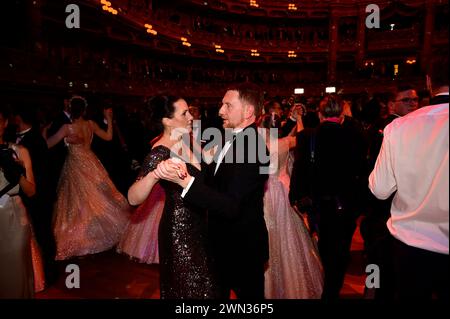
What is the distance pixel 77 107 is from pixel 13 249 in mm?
2156

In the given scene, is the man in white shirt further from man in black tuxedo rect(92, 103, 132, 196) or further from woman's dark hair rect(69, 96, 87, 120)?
man in black tuxedo rect(92, 103, 132, 196)

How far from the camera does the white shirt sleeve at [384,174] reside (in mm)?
1433

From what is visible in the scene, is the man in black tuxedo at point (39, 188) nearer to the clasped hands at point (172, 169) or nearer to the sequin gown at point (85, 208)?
the sequin gown at point (85, 208)

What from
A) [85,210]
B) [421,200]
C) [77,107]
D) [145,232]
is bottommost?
[145,232]

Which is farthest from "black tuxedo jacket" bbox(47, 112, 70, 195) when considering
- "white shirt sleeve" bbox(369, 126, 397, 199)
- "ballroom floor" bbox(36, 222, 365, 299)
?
"white shirt sleeve" bbox(369, 126, 397, 199)

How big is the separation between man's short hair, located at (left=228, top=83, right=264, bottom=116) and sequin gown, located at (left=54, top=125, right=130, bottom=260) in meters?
2.87

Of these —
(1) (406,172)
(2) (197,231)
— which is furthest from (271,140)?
(1) (406,172)

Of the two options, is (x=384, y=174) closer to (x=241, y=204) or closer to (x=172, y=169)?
(x=241, y=204)

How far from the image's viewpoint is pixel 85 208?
4.06 metres

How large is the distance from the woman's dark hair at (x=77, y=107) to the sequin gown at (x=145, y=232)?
1288mm

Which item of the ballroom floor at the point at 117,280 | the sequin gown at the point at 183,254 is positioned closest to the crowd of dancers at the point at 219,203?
the sequin gown at the point at 183,254

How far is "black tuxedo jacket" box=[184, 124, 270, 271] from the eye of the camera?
1.59 metres

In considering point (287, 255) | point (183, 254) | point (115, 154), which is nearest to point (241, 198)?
point (183, 254)
